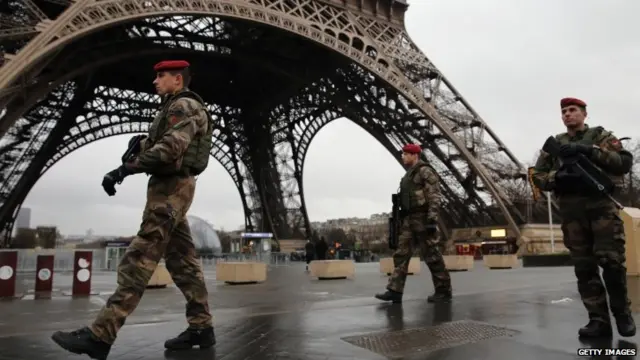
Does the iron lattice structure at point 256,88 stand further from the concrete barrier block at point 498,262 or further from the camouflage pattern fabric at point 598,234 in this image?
the camouflage pattern fabric at point 598,234

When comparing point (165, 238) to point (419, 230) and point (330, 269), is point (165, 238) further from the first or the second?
point (330, 269)

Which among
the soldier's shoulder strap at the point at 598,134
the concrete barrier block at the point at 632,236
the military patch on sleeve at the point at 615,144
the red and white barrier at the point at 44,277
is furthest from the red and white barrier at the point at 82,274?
the concrete barrier block at the point at 632,236

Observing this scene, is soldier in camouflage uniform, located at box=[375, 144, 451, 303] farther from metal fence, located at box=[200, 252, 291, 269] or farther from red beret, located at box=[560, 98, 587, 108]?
metal fence, located at box=[200, 252, 291, 269]

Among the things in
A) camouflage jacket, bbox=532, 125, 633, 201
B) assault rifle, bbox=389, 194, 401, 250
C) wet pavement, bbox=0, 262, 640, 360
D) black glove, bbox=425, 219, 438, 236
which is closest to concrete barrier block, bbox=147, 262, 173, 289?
wet pavement, bbox=0, 262, 640, 360

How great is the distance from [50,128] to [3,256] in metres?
33.5

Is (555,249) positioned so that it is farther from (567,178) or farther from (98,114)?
(98,114)

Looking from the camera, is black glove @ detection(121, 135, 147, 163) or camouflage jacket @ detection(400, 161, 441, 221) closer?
black glove @ detection(121, 135, 147, 163)

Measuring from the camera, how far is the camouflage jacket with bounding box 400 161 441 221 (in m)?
7.25

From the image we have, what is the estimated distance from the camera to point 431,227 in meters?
7.23

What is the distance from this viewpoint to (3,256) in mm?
10016

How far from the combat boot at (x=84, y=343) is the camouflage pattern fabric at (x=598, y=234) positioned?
149 inches

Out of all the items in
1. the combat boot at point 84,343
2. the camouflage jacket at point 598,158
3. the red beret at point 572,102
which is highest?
the red beret at point 572,102

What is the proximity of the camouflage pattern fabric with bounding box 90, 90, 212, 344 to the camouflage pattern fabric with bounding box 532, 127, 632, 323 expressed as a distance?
314 cm

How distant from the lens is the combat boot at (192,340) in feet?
13.4
